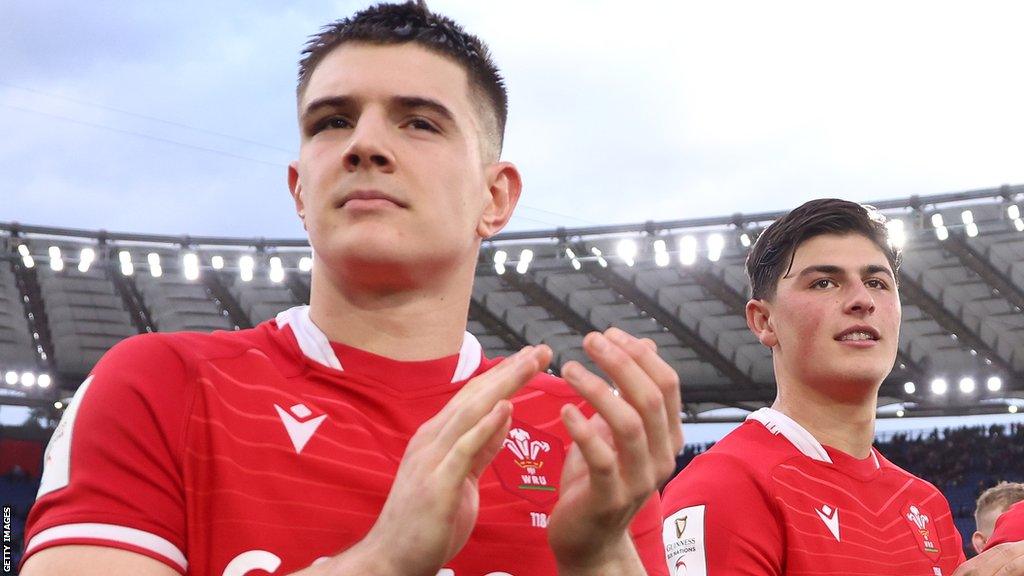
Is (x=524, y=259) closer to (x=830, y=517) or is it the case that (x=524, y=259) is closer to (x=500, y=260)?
(x=500, y=260)

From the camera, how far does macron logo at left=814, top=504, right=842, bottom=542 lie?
131 inches

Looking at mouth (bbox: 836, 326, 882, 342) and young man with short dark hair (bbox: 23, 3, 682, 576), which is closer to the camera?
young man with short dark hair (bbox: 23, 3, 682, 576)

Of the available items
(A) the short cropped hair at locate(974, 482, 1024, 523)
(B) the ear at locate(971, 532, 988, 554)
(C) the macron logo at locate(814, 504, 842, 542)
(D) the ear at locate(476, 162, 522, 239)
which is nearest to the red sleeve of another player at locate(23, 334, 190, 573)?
(D) the ear at locate(476, 162, 522, 239)

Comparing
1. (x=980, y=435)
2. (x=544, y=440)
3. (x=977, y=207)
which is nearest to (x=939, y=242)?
(x=977, y=207)

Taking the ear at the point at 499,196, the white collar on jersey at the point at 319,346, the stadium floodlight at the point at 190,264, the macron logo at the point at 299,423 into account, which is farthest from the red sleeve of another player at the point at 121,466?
the stadium floodlight at the point at 190,264

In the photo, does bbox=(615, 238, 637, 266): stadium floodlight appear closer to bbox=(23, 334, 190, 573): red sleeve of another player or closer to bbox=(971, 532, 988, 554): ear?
bbox=(971, 532, 988, 554): ear

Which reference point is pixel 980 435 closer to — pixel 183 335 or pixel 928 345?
pixel 928 345

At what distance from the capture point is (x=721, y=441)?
→ 3.71 metres

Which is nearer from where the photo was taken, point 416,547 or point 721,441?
point 416,547

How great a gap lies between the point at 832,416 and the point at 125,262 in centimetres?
1769

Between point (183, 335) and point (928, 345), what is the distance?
2052 cm

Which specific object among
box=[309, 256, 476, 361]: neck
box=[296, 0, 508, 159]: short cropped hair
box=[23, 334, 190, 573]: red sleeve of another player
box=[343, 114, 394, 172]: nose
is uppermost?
box=[296, 0, 508, 159]: short cropped hair

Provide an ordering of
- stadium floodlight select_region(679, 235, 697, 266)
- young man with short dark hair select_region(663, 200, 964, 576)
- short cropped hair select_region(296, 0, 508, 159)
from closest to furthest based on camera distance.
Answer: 1. short cropped hair select_region(296, 0, 508, 159)
2. young man with short dark hair select_region(663, 200, 964, 576)
3. stadium floodlight select_region(679, 235, 697, 266)

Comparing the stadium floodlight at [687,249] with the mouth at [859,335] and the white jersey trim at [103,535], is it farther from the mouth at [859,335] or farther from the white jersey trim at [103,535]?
the white jersey trim at [103,535]
